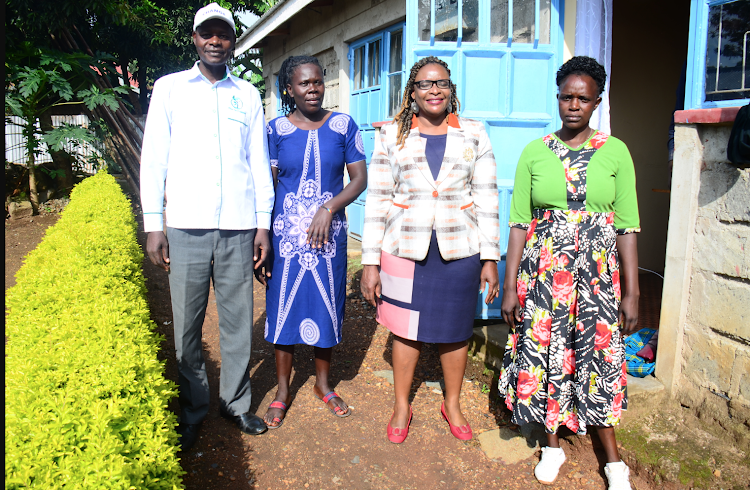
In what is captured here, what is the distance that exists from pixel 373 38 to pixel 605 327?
19.2 ft

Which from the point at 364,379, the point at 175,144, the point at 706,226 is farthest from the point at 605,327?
the point at 175,144

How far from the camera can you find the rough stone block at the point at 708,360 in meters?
2.89

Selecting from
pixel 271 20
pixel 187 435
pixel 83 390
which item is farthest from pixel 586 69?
pixel 271 20

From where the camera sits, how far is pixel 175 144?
8.91 ft

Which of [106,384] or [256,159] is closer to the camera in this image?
[106,384]

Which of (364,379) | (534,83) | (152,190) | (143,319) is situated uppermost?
(534,83)

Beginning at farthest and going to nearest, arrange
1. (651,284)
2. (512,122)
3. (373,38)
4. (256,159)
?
(373,38), (651,284), (512,122), (256,159)

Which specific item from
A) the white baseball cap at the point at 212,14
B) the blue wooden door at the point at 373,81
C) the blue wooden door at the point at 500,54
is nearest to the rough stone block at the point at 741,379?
the blue wooden door at the point at 500,54

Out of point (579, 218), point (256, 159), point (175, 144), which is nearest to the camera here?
point (579, 218)

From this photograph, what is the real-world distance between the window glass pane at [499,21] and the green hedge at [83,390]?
3.20 m

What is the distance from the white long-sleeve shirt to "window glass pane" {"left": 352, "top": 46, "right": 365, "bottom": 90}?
17.4 ft

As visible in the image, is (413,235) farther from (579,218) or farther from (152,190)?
(152,190)

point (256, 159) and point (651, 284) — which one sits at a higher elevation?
point (256, 159)

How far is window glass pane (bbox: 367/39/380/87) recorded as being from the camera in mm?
7301
